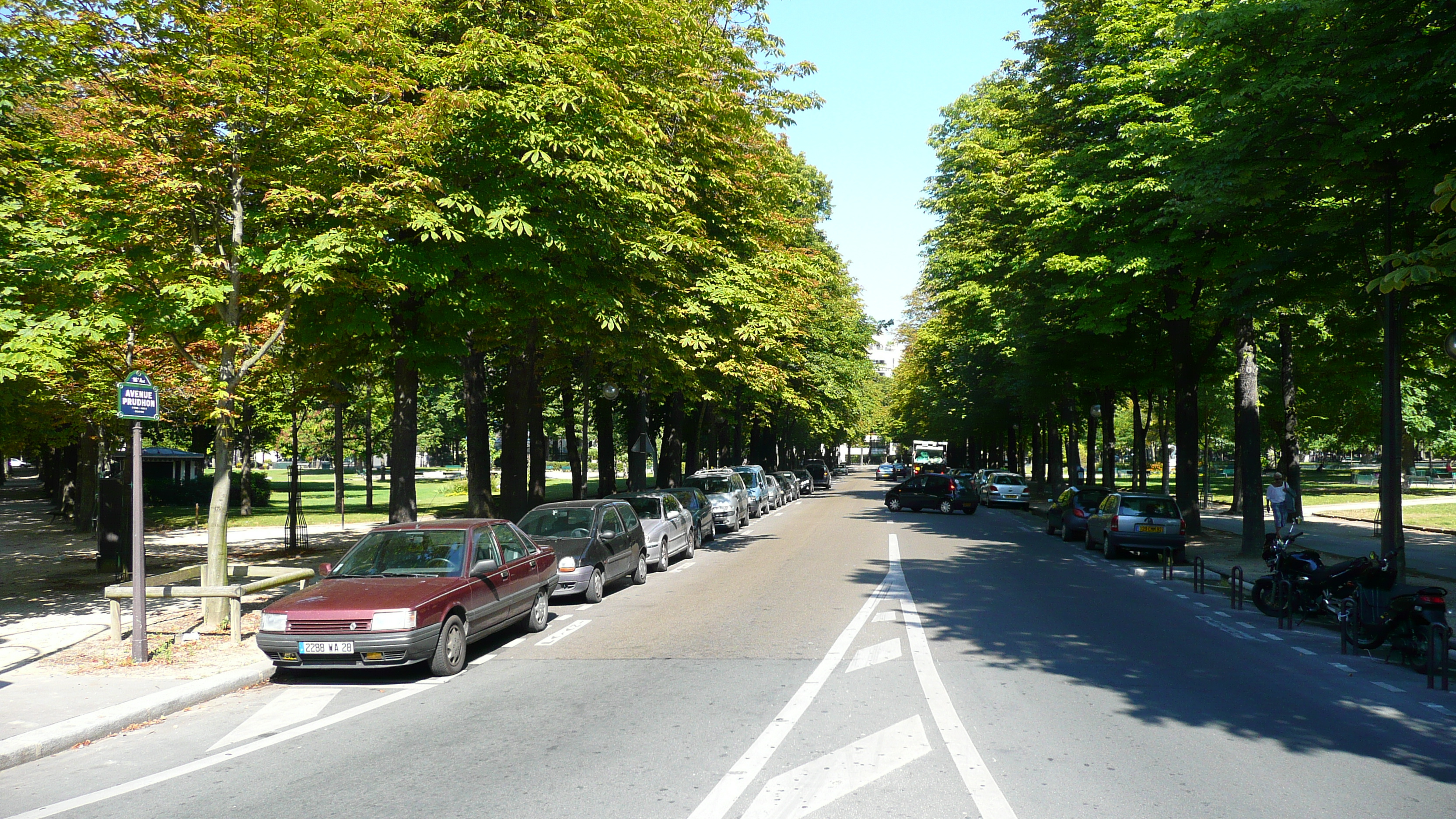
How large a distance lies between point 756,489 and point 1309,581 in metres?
25.6

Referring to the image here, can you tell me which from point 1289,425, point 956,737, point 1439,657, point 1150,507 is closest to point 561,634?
point 956,737

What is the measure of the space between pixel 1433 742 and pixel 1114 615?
5.71 metres

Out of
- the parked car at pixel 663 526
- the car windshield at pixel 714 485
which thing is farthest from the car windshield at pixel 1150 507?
the car windshield at pixel 714 485

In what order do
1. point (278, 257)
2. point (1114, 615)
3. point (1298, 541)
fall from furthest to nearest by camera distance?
point (1298, 541) → point (1114, 615) → point (278, 257)

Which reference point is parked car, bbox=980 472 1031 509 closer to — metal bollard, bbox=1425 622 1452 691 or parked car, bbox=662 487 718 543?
parked car, bbox=662 487 718 543

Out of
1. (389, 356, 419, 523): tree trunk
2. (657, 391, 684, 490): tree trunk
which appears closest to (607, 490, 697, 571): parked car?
(389, 356, 419, 523): tree trunk

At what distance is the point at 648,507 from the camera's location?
66.1 ft

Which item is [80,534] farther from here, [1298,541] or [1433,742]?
[1298,541]

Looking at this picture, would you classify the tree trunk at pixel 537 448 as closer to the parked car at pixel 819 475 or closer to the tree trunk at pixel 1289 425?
the tree trunk at pixel 1289 425

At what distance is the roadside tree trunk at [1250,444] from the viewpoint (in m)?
19.3

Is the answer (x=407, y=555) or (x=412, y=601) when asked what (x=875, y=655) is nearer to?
(x=412, y=601)

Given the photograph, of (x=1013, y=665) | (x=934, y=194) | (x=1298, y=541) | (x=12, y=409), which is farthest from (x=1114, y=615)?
(x=934, y=194)

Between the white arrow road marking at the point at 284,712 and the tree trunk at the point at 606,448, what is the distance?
22.7 meters

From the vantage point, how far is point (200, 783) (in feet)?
20.1
